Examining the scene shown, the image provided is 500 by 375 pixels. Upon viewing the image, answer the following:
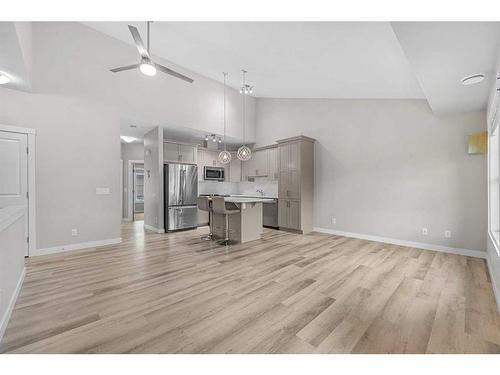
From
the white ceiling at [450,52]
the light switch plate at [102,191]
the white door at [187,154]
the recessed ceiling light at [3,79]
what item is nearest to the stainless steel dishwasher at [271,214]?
the white door at [187,154]

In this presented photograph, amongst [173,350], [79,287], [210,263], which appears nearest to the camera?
[173,350]

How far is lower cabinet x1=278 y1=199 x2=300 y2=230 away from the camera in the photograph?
5.33 m

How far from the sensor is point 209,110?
582 centimetres

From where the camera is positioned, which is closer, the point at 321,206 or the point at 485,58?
the point at 485,58

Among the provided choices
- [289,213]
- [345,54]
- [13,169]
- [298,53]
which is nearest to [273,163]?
[289,213]

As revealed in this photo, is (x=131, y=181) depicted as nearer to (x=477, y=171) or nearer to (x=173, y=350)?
(x=173, y=350)

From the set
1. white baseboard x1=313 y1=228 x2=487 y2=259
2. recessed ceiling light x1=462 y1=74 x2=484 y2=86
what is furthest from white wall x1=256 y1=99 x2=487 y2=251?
recessed ceiling light x1=462 y1=74 x2=484 y2=86

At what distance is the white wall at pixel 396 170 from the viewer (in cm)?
369

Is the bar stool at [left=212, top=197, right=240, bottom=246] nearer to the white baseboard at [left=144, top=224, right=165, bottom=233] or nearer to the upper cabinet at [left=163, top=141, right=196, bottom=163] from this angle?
the white baseboard at [left=144, top=224, right=165, bottom=233]

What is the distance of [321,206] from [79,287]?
15.7 ft

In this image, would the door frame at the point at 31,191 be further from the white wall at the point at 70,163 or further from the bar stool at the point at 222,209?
the bar stool at the point at 222,209

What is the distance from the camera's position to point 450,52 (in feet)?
6.68
